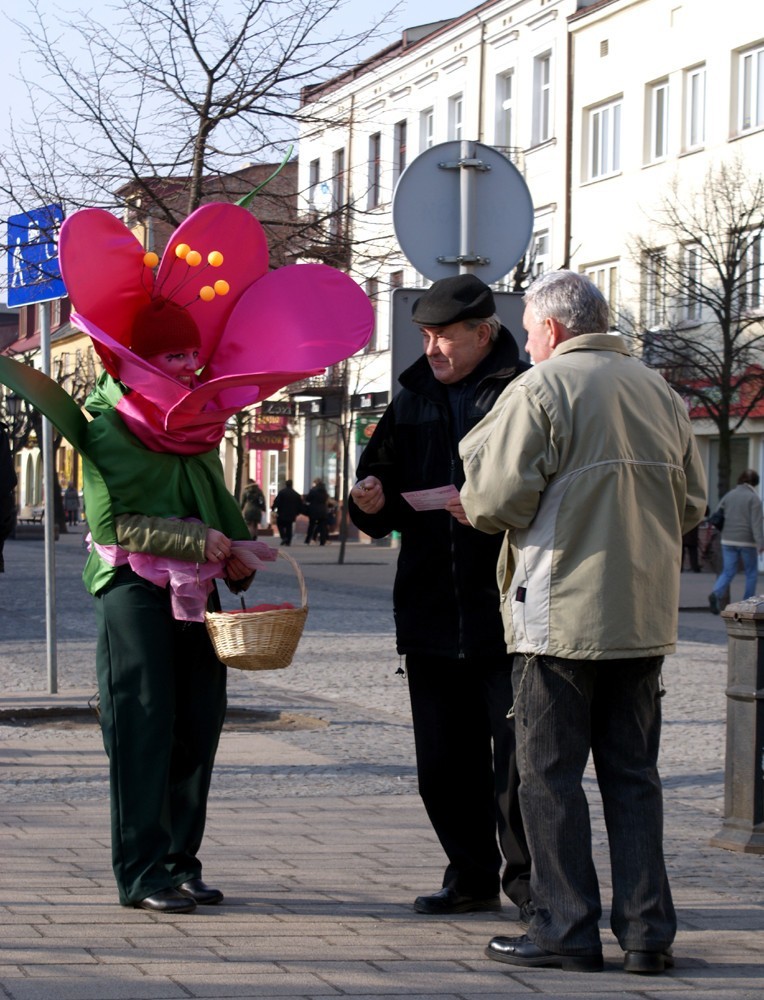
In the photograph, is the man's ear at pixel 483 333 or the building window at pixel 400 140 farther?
→ the building window at pixel 400 140

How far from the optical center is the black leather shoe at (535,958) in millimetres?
4703

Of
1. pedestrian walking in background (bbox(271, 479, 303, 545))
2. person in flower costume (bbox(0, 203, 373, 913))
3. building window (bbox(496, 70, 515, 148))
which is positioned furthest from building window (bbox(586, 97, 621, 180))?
person in flower costume (bbox(0, 203, 373, 913))

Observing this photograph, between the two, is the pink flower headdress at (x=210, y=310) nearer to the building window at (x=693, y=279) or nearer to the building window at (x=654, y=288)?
the building window at (x=693, y=279)

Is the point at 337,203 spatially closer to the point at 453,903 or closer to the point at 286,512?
the point at 453,903

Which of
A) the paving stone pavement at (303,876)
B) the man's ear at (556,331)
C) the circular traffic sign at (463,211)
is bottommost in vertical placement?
the paving stone pavement at (303,876)

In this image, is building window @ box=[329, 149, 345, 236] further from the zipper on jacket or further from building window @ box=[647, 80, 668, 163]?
building window @ box=[647, 80, 668, 163]

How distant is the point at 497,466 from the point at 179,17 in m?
7.33

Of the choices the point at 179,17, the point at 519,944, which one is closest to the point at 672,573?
the point at 519,944

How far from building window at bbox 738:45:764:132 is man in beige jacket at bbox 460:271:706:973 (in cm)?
2945

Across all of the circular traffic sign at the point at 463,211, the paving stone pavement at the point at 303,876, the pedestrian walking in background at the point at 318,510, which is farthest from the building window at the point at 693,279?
the circular traffic sign at the point at 463,211

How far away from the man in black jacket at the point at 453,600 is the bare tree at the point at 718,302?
71.3 feet

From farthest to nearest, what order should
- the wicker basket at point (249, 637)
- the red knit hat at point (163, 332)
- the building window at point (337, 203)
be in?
1. the building window at point (337, 203)
2. the red knit hat at point (163, 332)
3. the wicker basket at point (249, 637)

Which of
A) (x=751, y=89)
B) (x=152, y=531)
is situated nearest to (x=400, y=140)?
(x=751, y=89)

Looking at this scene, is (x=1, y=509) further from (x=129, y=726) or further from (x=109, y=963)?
(x=109, y=963)
